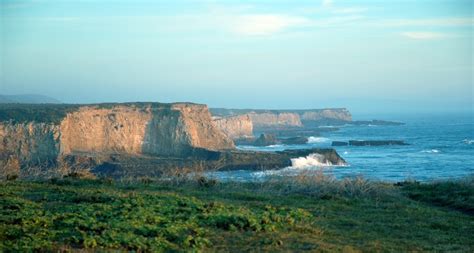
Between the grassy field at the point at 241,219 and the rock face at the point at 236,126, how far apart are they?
8408 centimetres

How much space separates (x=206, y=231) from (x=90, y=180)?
8.77 meters

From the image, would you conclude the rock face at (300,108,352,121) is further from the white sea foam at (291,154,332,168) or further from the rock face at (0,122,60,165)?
the rock face at (0,122,60,165)

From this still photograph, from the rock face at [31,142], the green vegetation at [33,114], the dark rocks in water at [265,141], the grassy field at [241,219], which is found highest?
the green vegetation at [33,114]

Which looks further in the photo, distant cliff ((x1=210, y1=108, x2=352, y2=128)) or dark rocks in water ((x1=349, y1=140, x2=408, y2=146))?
distant cliff ((x1=210, y1=108, x2=352, y2=128))

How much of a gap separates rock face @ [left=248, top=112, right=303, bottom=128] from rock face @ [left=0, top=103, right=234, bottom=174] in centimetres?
6674

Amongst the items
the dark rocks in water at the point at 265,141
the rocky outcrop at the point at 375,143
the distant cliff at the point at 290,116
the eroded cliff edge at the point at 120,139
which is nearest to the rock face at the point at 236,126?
the distant cliff at the point at 290,116

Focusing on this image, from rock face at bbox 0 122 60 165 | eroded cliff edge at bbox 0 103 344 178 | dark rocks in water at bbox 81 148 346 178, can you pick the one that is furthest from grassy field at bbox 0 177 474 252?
rock face at bbox 0 122 60 165

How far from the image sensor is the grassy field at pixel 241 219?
348 inches

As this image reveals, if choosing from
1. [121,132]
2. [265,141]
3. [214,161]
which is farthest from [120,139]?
[265,141]

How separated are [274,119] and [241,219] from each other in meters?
130

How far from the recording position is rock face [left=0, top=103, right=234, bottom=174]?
50.6m

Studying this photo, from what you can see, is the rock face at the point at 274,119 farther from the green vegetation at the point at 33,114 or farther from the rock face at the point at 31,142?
the rock face at the point at 31,142

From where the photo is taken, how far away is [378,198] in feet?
50.8

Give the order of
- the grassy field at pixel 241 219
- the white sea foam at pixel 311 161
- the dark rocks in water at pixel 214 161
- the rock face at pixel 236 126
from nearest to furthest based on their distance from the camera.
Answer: the grassy field at pixel 241 219 → the dark rocks in water at pixel 214 161 → the white sea foam at pixel 311 161 → the rock face at pixel 236 126
